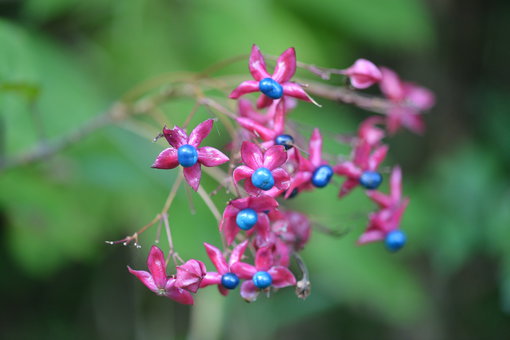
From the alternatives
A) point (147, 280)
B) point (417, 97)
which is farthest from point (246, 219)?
point (417, 97)

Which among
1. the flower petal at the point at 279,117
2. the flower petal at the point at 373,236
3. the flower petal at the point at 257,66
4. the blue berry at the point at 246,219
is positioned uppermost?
the flower petal at the point at 257,66

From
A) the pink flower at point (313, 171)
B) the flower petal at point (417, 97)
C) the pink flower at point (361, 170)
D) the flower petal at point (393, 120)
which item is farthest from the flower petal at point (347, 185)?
the flower petal at point (417, 97)

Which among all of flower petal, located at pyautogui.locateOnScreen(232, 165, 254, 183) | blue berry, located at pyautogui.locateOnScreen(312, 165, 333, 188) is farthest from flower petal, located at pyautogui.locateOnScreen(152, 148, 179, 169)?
blue berry, located at pyautogui.locateOnScreen(312, 165, 333, 188)

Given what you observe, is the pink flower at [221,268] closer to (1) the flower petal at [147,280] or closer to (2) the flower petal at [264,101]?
(1) the flower petal at [147,280]

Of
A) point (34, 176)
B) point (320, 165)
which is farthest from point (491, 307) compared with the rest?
point (34, 176)

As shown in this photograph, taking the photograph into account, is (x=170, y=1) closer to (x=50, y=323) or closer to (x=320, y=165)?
(x=320, y=165)

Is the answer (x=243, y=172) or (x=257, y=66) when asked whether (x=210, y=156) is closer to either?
(x=243, y=172)

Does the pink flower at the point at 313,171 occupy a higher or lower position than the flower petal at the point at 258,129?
lower
